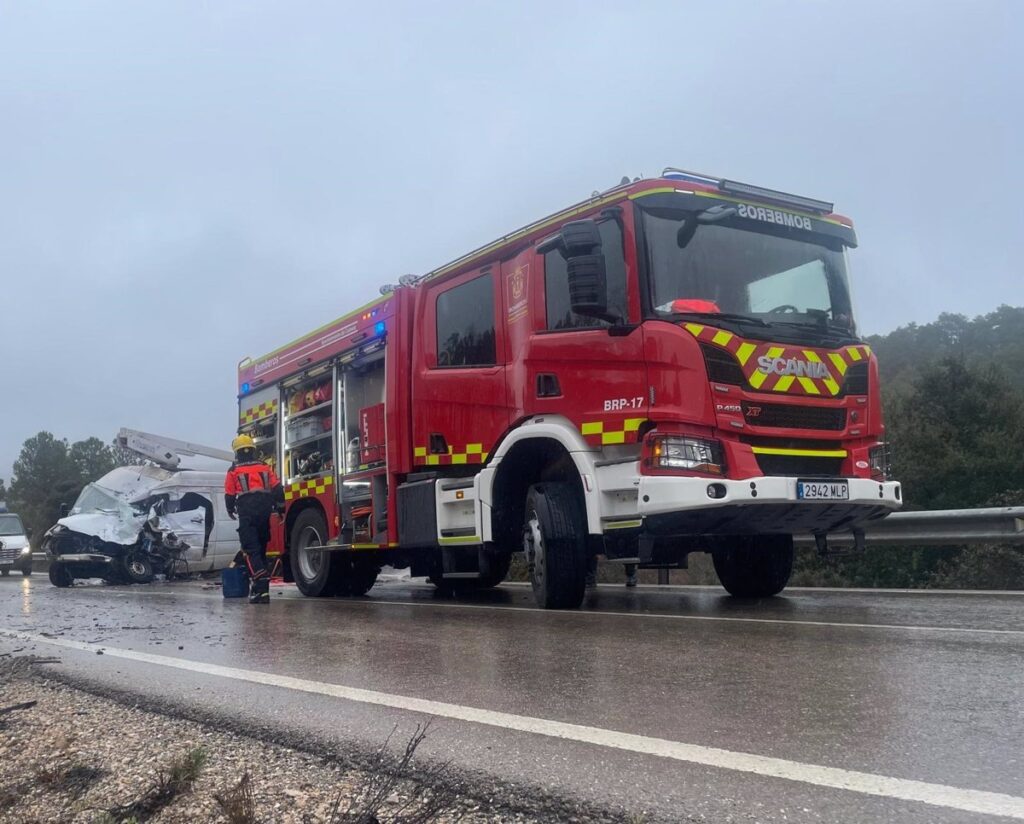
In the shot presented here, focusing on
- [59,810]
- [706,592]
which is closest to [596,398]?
[706,592]

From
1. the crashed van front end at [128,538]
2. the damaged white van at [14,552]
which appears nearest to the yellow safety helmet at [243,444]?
the crashed van front end at [128,538]

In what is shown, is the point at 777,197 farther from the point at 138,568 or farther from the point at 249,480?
the point at 138,568

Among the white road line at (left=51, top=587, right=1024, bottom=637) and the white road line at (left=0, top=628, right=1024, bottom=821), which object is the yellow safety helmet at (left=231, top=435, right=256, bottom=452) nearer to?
the white road line at (left=51, top=587, right=1024, bottom=637)

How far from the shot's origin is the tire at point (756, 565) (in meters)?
8.00

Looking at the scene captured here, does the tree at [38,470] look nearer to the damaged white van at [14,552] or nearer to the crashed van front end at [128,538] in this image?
the damaged white van at [14,552]

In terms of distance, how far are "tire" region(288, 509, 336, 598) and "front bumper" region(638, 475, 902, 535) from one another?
514cm

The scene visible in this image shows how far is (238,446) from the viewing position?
412 inches

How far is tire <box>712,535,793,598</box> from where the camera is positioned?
8.00 meters

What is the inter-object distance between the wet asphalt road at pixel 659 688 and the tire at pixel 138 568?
29.1 ft

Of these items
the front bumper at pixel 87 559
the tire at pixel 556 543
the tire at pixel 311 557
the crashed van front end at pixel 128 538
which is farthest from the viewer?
the crashed van front end at pixel 128 538

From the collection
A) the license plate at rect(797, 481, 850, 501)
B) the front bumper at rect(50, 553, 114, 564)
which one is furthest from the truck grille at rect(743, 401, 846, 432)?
the front bumper at rect(50, 553, 114, 564)

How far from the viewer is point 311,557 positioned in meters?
11.0

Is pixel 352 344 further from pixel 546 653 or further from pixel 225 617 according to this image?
pixel 546 653

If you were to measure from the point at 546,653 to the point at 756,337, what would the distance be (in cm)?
269
